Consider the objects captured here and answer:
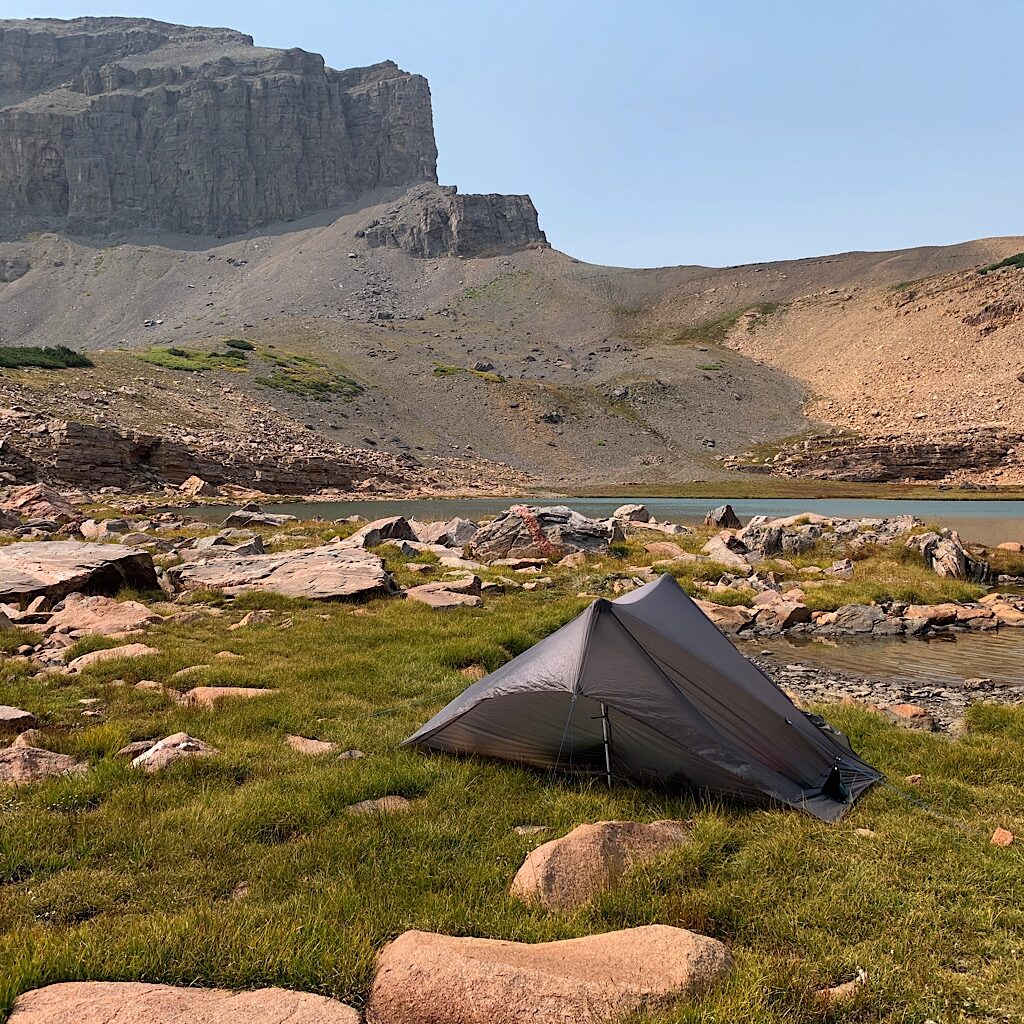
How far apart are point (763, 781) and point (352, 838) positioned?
4.15m

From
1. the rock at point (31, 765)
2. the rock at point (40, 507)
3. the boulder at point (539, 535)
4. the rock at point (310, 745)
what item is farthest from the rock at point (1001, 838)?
the rock at point (40, 507)

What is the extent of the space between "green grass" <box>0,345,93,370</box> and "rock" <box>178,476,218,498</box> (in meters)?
27.9

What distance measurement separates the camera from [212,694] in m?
9.44

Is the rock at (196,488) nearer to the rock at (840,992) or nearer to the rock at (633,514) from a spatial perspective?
the rock at (633,514)

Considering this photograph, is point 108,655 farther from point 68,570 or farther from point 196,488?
point 196,488

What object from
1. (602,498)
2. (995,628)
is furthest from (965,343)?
(995,628)

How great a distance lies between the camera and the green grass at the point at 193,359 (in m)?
95.4

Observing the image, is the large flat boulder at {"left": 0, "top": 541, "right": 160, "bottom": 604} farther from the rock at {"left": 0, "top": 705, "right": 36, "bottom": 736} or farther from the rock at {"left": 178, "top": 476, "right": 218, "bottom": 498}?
the rock at {"left": 178, "top": 476, "right": 218, "bottom": 498}

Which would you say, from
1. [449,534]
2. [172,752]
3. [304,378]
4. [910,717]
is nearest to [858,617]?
[910,717]

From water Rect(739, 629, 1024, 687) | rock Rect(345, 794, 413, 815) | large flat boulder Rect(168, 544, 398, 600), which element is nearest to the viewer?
rock Rect(345, 794, 413, 815)

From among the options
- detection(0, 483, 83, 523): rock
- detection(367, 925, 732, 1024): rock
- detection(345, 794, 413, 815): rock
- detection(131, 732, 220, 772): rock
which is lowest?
detection(345, 794, 413, 815): rock

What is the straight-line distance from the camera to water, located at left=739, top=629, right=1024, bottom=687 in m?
13.9

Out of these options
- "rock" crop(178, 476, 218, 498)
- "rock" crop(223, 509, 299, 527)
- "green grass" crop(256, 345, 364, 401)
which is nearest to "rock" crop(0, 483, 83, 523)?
"rock" crop(223, 509, 299, 527)

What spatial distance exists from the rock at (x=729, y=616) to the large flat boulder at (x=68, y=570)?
1479 cm
